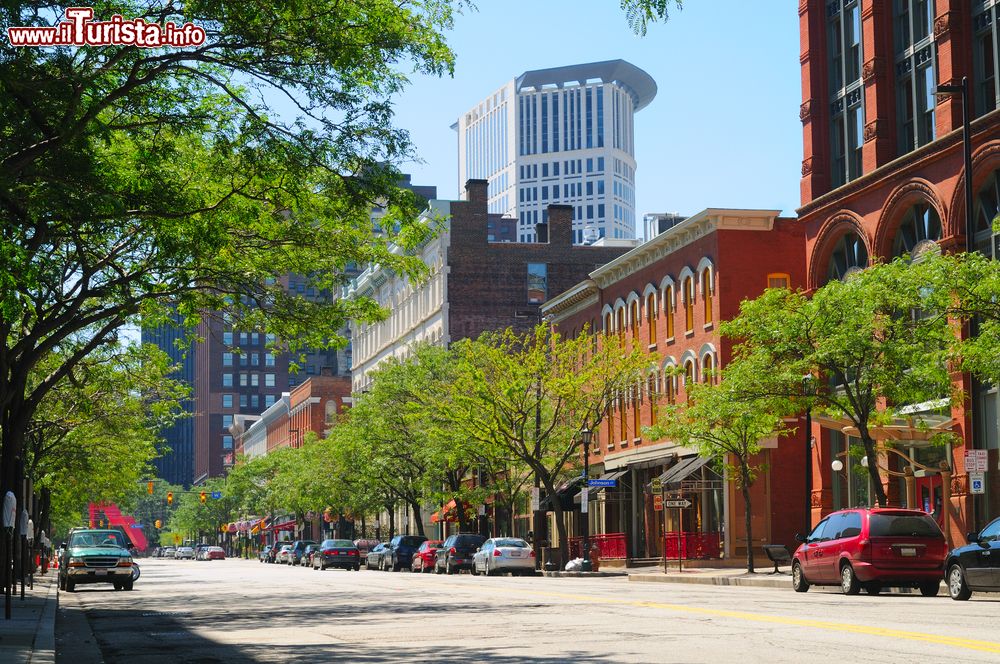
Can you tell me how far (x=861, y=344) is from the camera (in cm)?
3362

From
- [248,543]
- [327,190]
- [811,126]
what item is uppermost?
[811,126]

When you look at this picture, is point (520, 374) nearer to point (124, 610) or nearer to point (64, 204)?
point (124, 610)

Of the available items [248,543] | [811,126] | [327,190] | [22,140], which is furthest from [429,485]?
[248,543]

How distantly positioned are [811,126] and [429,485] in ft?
97.8

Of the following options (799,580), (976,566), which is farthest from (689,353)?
(976,566)

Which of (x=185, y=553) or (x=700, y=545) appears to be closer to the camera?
(x=700, y=545)

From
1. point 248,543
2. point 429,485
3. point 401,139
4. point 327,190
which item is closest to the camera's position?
point 401,139

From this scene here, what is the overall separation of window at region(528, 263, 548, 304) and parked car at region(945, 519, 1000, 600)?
6476cm

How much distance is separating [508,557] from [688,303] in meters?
12.2

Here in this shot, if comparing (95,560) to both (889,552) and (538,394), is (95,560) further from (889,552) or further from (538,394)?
(538,394)

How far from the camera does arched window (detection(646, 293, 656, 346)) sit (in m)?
58.5

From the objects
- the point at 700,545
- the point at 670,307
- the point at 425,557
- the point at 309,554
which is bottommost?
the point at 309,554

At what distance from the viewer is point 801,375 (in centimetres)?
3522

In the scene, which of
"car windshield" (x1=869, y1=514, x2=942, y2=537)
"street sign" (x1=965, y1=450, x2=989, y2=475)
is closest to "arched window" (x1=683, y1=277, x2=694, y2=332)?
"street sign" (x1=965, y1=450, x2=989, y2=475)
